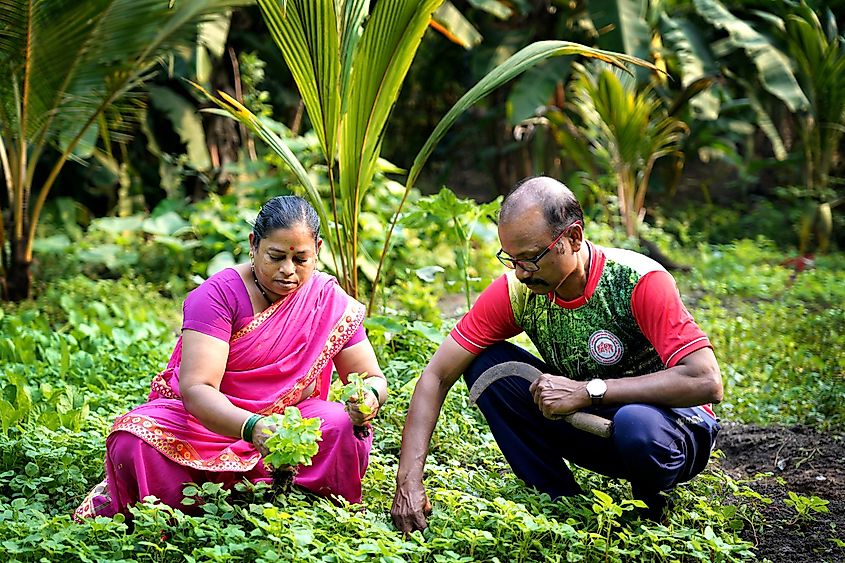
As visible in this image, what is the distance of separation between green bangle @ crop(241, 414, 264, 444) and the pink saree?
0.83 ft

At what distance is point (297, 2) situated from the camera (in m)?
3.76

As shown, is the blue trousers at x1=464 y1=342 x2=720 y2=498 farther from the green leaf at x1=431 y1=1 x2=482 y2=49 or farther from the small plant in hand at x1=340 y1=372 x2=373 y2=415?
the green leaf at x1=431 y1=1 x2=482 y2=49

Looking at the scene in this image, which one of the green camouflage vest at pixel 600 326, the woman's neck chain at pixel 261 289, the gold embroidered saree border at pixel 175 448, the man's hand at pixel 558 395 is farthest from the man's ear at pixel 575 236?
the gold embroidered saree border at pixel 175 448

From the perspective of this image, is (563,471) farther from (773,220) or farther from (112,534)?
(773,220)

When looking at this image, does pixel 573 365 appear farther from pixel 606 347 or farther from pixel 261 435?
pixel 261 435

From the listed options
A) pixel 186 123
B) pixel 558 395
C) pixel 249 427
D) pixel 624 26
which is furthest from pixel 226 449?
pixel 624 26

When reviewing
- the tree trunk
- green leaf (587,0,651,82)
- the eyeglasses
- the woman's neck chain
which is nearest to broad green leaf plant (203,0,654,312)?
the woman's neck chain

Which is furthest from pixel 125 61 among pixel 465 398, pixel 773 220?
pixel 773 220

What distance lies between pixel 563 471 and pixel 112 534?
1384 mm

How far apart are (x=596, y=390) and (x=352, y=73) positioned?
184 centimetres

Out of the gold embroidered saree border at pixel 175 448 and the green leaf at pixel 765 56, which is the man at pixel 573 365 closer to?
the gold embroidered saree border at pixel 175 448

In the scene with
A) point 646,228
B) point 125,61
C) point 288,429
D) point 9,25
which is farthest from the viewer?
point 646,228

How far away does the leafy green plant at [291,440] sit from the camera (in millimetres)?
2432

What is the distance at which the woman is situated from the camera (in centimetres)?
276
